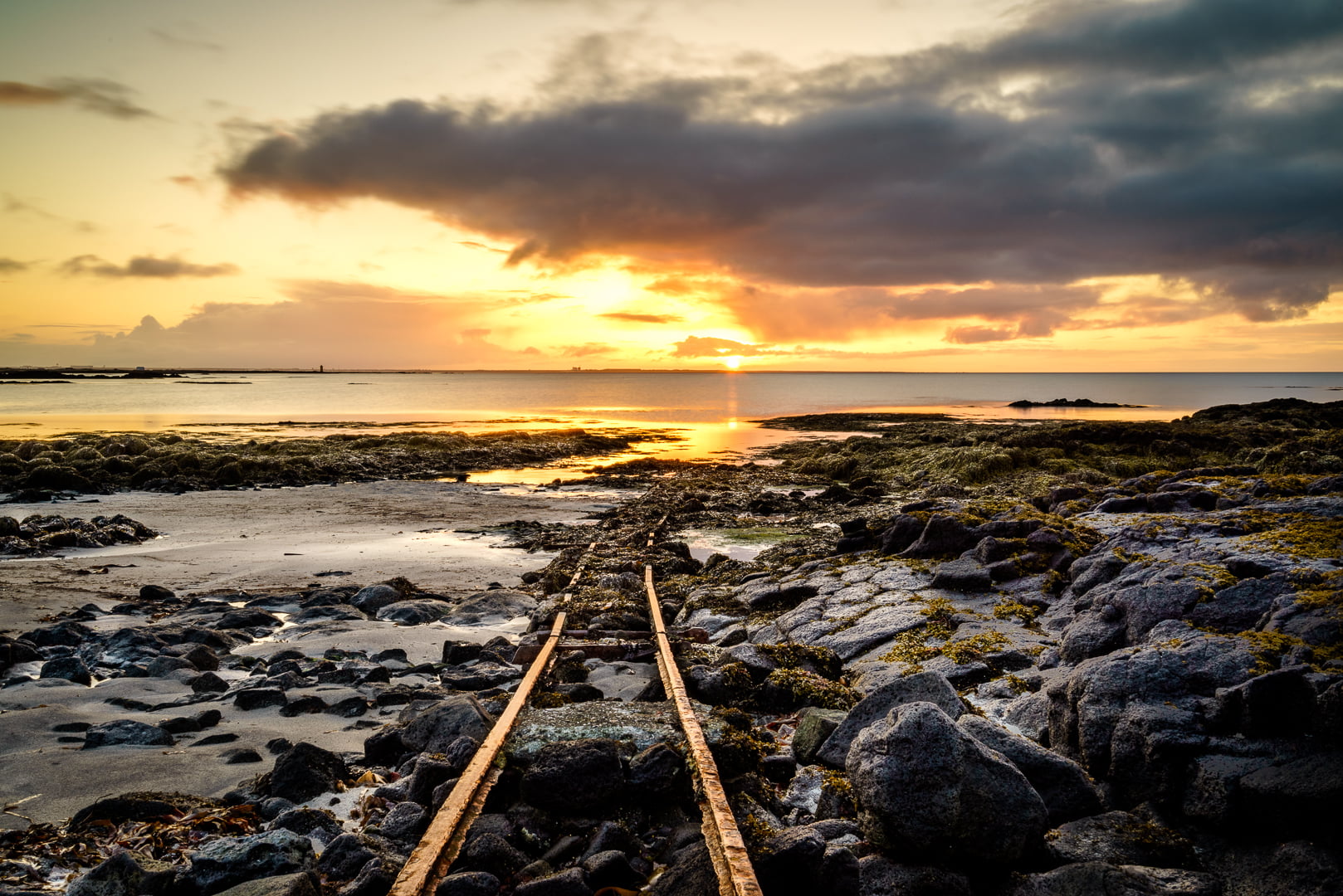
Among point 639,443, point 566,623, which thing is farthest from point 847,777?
point 639,443

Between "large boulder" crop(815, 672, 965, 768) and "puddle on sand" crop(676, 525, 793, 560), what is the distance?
9200 mm

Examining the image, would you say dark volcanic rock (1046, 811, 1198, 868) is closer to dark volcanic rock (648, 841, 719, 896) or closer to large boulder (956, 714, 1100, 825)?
large boulder (956, 714, 1100, 825)

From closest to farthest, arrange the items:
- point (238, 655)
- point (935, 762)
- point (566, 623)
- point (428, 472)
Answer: point (935, 762) → point (238, 655) → point (566, 623) → point (428, 472)

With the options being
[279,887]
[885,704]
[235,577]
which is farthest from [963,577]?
[235,577]

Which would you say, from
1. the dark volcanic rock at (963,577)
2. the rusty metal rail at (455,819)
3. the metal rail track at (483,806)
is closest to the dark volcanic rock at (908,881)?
the metal rail track at (483,806)

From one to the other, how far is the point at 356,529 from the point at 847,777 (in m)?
16.1

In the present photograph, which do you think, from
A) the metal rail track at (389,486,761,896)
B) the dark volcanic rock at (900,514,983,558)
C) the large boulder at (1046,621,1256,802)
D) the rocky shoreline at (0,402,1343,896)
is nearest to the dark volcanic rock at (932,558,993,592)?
the rocky shoreline at (0,402,1343,896)

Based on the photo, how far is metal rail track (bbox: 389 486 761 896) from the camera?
3.27 m

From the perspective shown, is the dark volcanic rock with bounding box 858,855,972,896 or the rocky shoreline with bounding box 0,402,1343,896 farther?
the rocky shoreline with bounding box 0,402,1343,896

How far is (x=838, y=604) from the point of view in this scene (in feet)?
27.8

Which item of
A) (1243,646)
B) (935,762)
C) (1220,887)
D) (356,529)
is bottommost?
(356,529)

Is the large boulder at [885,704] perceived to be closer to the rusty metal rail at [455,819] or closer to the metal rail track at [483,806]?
the metal rail track at [483,806]

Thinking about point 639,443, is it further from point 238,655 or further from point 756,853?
point 756,853

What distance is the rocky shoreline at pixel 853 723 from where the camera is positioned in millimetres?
3389
